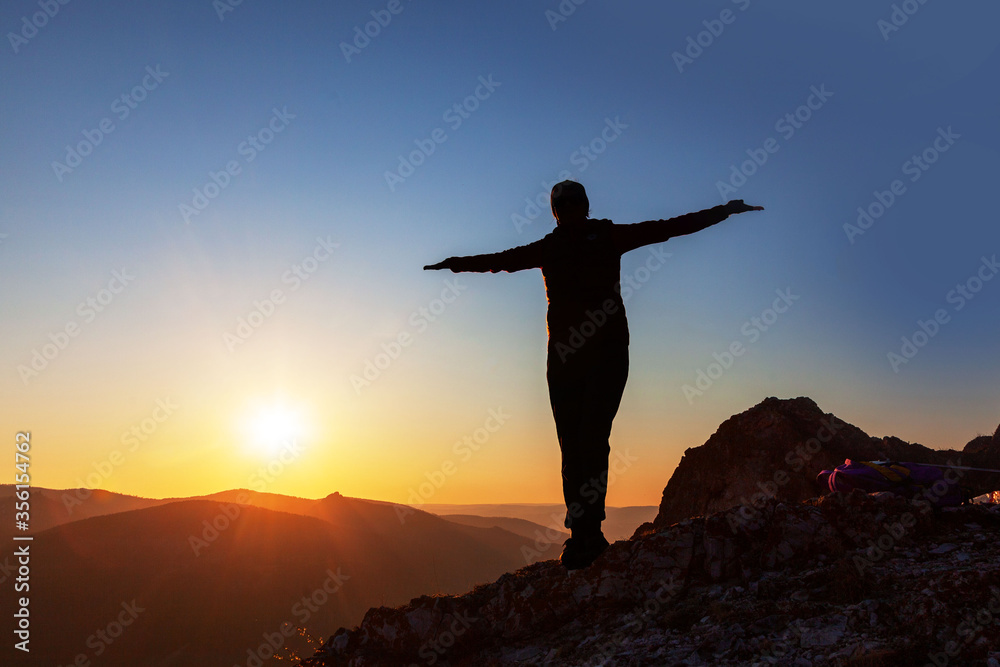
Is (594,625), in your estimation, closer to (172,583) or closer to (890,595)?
(890,595)

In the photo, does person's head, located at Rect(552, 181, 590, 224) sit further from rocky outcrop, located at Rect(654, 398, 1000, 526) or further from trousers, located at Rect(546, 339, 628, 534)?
rocky outcrop, located at Rect(654, 398, 1000, 526)

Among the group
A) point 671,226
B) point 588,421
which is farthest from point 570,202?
point 588,421

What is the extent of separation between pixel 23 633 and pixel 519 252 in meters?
47.3

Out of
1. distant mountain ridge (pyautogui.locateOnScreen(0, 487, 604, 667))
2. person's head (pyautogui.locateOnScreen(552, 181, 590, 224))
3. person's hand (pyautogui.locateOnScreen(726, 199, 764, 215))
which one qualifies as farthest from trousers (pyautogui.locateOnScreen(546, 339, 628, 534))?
distant mountain ridge (pyautogui.locateOnScreen(0, 487, 604, 667))

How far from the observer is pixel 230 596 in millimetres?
44562

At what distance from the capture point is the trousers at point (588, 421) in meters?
5.43

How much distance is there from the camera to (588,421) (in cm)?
544

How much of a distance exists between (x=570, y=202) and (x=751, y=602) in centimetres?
377

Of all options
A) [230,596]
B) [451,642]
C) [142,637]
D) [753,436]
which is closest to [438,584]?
[230,596]

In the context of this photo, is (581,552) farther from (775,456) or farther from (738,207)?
(775,456)

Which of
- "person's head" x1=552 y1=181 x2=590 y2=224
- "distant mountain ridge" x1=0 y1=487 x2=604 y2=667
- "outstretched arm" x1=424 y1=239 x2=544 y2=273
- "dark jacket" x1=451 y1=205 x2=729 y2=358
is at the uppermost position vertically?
"person's head" x1=552 y1=181 x2=590 y2=224

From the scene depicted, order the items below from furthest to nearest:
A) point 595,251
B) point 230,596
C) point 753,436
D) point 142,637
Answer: point 230,596
point 142,637
point 753,436
point 595,251

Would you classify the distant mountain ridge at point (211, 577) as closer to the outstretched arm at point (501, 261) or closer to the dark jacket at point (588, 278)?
the outstretched arm at point (501, 261)

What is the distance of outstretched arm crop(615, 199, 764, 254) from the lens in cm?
509
